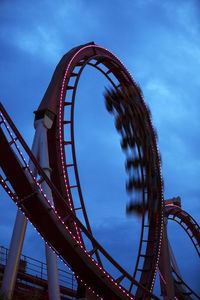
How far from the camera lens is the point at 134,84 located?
19.7 m

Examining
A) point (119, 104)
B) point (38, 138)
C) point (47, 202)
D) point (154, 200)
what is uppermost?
point (119, 104)

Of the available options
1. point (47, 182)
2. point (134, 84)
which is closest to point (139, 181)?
point (134, 84)

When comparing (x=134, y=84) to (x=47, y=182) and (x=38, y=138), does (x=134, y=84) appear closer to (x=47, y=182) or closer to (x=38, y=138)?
(x=38, y=138)

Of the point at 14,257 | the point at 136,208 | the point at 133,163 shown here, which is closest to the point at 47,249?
the point at 14,257

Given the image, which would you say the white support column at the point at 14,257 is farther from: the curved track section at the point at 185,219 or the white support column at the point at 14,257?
the curved track section at the point at 185,219

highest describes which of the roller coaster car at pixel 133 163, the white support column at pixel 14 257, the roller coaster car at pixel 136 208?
the roller coaster car at pixel 133 163

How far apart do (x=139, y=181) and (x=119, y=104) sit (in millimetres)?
3373

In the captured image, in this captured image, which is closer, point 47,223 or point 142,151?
point 47,223

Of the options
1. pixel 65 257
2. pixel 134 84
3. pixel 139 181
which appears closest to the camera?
pixel 65 257

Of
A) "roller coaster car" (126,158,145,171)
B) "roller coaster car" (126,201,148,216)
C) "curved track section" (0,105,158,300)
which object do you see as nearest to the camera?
"curved track section" (0,105,158,300)

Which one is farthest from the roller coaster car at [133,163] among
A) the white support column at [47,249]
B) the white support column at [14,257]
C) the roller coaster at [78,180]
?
the white support column at [14,257]

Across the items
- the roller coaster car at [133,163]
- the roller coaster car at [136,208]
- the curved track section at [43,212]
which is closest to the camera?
the curved track section at [43,212]

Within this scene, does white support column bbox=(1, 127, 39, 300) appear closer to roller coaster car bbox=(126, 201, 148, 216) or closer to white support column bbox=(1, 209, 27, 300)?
white support column bbox=(1, 209, 27, 300)

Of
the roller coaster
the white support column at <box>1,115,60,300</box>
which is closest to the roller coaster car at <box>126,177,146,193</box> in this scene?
the roller coaster
